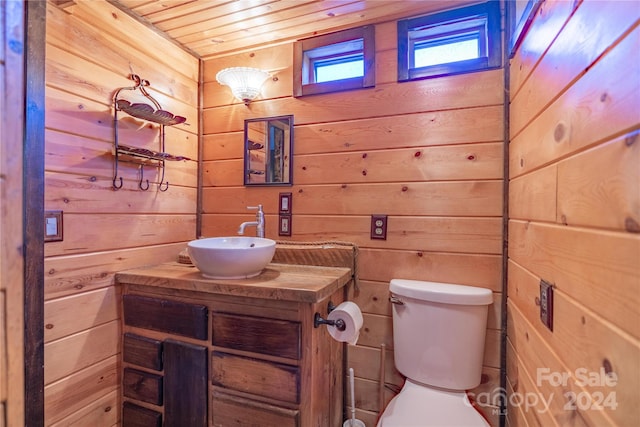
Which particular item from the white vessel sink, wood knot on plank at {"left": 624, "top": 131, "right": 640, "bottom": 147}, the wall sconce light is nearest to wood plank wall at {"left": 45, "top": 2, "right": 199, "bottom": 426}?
the wall sconce light

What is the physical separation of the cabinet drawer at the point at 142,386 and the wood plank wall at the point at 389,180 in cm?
80

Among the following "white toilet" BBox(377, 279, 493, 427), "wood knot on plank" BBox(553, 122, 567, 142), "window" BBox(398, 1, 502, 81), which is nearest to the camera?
"wood knot on plank" BBox(553, 122, 567, 142)

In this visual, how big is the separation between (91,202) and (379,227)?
1288 mm

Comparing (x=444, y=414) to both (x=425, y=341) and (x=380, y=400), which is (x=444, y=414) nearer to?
(x=425, y=341)

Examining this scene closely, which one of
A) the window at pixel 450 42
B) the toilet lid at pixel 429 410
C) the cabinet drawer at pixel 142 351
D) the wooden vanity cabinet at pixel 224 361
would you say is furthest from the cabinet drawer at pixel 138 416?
the window at pixel 450 42

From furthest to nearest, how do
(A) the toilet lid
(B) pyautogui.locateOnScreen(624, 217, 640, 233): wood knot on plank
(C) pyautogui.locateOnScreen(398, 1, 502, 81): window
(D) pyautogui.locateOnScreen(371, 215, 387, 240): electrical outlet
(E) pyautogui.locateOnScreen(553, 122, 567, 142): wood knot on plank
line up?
(D) pyautogui.locateOnScreen(371, 215, 387, 240): electrical outlet, (C) pyautogui.locateOnScreen(398, 1, 502, 81): window, (A) the toilet lid, (E) pyautogui.locateOnScreen(553, 122, 567, 142): wood knot on plank, (B) pyautogui.locateOnScreen(624, 217, 640, 233): wood knot on plank

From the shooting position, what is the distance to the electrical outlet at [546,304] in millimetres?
789

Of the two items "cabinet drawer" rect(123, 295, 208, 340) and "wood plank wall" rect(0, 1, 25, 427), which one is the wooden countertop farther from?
"wood plank wall" rect(0, 1, 25, 427)

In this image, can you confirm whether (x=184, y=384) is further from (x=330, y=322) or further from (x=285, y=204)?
(x=285, y=204)

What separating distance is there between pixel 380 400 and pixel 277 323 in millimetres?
756

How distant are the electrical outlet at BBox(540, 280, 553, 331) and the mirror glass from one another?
120 cm

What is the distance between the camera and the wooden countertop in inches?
43.7

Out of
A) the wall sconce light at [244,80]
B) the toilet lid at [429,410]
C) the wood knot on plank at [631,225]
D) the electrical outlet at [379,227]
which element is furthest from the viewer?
the wall sconce light at [244,80]

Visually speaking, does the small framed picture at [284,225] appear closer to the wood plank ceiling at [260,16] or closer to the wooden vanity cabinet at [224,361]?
the wooden vanity cabinet at [224,361]
